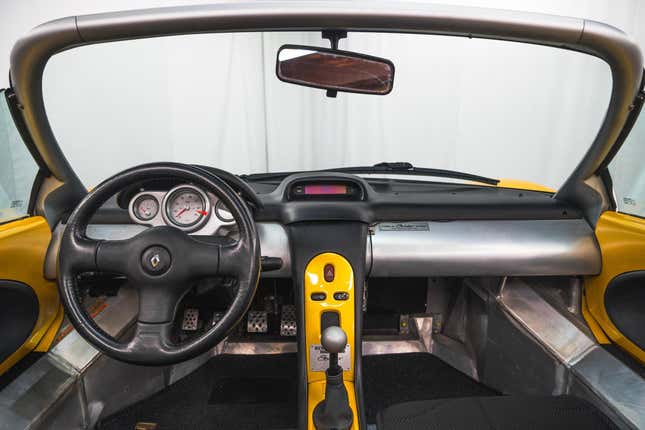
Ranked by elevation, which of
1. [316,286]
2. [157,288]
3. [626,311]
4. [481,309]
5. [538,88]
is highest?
[538,88]

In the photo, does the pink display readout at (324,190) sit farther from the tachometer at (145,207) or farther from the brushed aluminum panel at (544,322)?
the brushed aluminum panel at (544,322)

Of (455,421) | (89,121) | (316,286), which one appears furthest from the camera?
(89,121)

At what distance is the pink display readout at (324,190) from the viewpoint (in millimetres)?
1456

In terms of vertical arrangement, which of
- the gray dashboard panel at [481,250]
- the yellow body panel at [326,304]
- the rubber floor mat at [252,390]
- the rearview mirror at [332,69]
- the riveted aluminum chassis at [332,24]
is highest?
the riveted aluminum chassis at [332,24]

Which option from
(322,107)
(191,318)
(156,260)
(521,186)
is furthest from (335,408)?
(322,107)

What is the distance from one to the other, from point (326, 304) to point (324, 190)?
16.7 inches

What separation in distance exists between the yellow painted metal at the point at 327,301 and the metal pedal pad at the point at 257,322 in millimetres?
755

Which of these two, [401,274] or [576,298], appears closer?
[401,274]

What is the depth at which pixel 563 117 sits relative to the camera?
3.26 metres

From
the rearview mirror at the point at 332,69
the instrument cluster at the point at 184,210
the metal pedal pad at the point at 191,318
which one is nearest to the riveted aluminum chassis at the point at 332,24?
the rearview mirror at the point at 332,69

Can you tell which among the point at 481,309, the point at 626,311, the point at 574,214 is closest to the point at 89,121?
the point at 481,309

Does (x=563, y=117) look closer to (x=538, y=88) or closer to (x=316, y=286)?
(x=538, y=88)

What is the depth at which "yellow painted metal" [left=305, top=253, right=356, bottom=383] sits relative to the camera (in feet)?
4.27

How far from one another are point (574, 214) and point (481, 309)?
0.60 m
